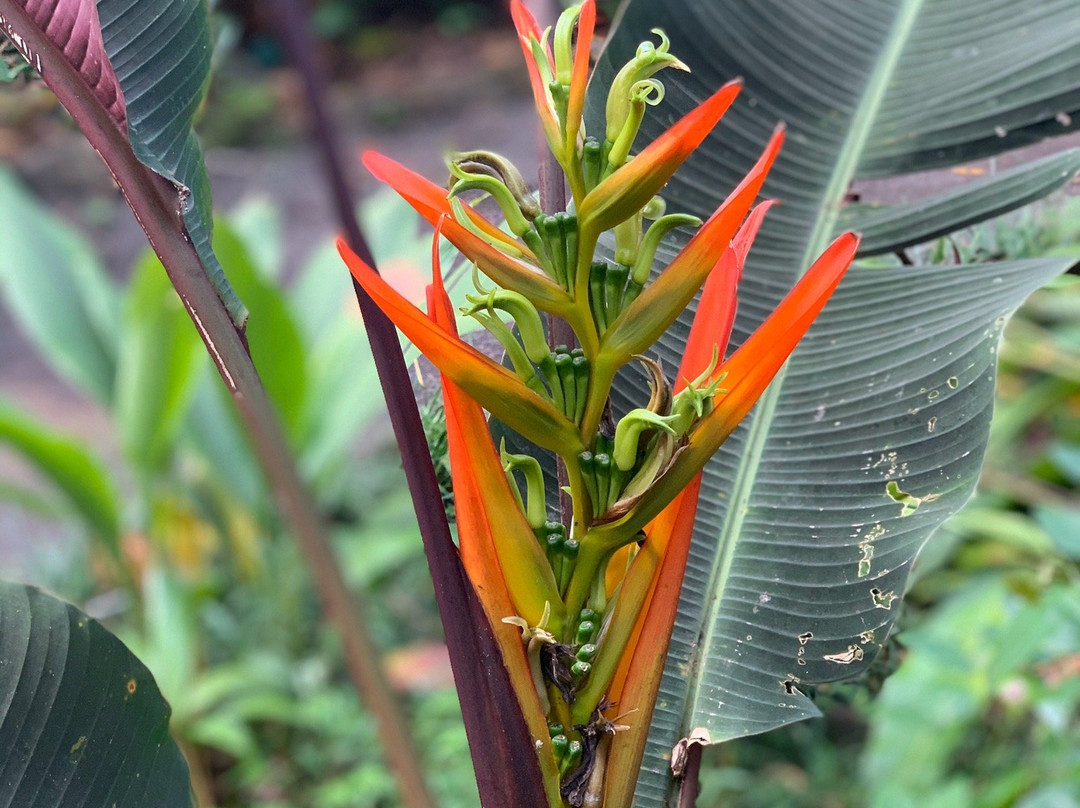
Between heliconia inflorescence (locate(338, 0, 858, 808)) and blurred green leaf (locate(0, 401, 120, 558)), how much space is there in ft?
6.49

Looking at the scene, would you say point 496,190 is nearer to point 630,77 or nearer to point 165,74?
point 630,77

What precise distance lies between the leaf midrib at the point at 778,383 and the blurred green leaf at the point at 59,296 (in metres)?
2.16

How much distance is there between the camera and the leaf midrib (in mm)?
520

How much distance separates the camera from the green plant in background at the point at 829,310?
0.41m

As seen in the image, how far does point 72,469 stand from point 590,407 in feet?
6.76

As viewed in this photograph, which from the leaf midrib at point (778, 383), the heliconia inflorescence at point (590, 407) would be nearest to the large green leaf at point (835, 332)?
the leaf midrib at point (778, 383)

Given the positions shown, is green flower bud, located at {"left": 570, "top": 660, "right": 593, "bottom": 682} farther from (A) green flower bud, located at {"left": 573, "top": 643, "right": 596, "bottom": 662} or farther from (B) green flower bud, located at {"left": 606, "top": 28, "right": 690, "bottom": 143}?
(B) green flower bud, located at {"left": 606, "top": 28, "right": 690, "bottom": 143}

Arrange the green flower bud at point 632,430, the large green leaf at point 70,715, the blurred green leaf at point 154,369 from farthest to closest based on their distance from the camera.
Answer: the blurred green leaf at point 154,369 < the large green leaf at point 70,715 < the green flower bud at point 632,430

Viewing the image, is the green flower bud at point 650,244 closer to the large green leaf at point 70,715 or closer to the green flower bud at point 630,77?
the green flower bud at point 630,77

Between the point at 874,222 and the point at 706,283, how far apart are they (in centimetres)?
31

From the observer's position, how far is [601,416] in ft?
1.21

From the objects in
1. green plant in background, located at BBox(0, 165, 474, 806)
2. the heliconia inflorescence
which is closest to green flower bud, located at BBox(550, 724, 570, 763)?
the heliconia inflorescence

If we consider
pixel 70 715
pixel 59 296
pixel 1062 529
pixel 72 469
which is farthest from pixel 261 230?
pixel 70 715

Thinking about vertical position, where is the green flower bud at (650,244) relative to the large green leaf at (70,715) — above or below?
above
